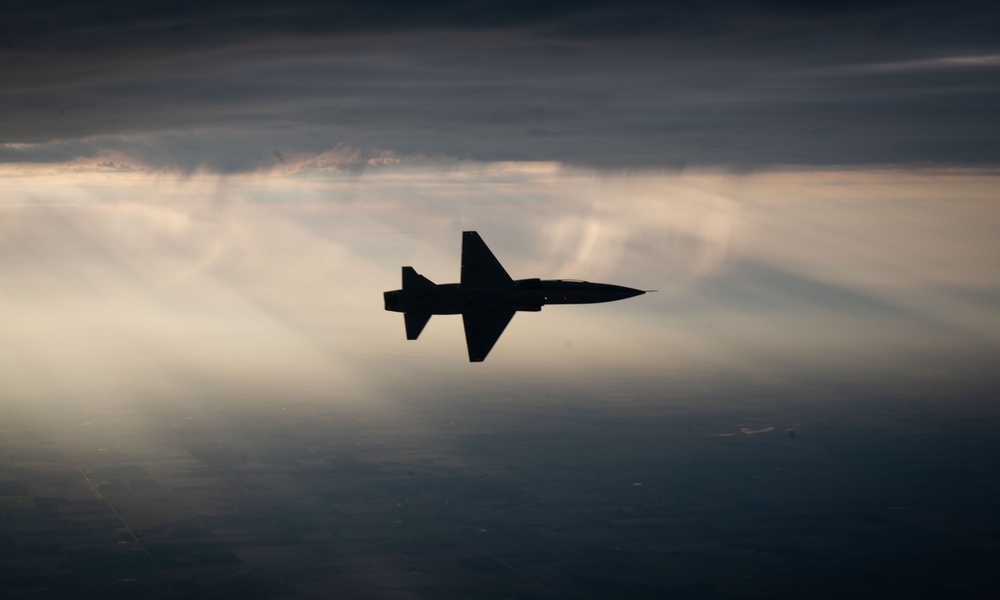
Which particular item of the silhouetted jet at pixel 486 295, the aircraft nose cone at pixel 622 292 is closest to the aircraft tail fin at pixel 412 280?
the silhouetted jet at pixel 486 295

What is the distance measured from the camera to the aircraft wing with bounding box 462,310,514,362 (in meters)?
90.2

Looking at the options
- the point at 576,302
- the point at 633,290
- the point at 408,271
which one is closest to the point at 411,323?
the point at 408,271

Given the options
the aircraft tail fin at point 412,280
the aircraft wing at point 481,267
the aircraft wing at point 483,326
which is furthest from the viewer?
the aircraft wing at point 483,326

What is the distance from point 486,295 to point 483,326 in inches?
124

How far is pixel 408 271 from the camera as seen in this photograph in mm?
87000

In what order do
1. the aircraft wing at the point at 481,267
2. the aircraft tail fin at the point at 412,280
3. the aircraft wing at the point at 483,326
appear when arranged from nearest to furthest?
the aircraft tail fin at the point at 412,280 < the aircraft wing at the point at 481,267 < the aircraft wing at the point at 483,326

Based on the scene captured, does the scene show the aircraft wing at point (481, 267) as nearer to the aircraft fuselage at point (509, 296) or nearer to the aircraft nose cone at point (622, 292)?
the aircraft fuselage at point (509, 296)

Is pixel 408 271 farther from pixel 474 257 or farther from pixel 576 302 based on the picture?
pixel 576 302

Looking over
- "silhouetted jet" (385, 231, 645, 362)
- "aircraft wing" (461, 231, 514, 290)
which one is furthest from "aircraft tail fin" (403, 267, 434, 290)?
"aircraft wing" (461, 231, 514, 290)

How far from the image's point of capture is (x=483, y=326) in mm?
90500

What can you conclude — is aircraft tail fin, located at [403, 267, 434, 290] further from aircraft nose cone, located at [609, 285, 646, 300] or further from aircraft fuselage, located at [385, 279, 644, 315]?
aircraft nose cone, located at [609, 285, 646, 300]

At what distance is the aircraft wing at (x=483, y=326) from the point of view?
90.2 m

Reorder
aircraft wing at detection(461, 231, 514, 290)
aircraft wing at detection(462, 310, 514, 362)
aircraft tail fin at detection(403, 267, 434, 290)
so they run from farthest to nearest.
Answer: aircraft wing at detection(462, 310, 514, 362)
aircraft wing at detection(461, 231, 514, 290)
aircraft tail fin at detection(403, 267, 434, 290)

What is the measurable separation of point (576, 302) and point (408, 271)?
52.9 feet
